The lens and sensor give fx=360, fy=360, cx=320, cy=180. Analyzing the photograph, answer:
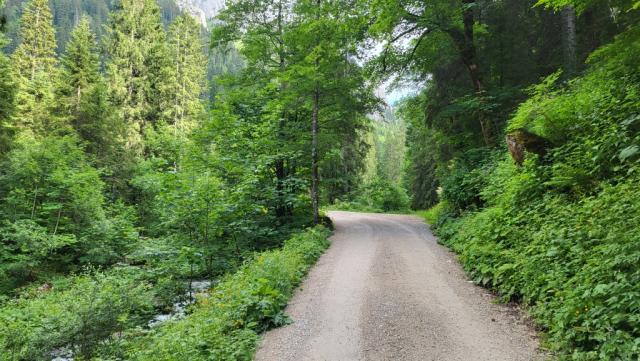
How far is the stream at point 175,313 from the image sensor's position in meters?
7.38

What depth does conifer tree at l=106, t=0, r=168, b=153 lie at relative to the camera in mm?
26875

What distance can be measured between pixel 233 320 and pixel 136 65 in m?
28.0

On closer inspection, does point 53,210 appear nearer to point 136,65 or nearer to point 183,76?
point 136,65

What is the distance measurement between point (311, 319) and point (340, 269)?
10.7 feet

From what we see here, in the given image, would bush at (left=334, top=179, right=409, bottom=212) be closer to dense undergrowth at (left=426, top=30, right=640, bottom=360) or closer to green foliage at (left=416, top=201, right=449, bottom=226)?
green foliage at (left=416, top=201, right=449, bottom=226)

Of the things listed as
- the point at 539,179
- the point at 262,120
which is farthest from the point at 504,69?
the point at 262,120

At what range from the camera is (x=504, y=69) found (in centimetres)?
1526

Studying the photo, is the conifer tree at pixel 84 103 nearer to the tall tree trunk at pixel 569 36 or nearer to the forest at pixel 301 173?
the forest at pixel 301 173

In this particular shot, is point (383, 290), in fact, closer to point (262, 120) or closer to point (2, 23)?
point (262, 120)

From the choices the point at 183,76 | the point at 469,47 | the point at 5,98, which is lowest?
the point at 5,98

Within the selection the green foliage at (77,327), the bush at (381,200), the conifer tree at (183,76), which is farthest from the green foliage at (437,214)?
the conifer tree at (183,76)

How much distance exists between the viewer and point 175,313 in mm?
9469

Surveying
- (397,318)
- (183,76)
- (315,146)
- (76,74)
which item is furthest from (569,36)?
(183,76)

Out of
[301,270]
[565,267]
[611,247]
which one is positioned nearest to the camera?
[611,247]
